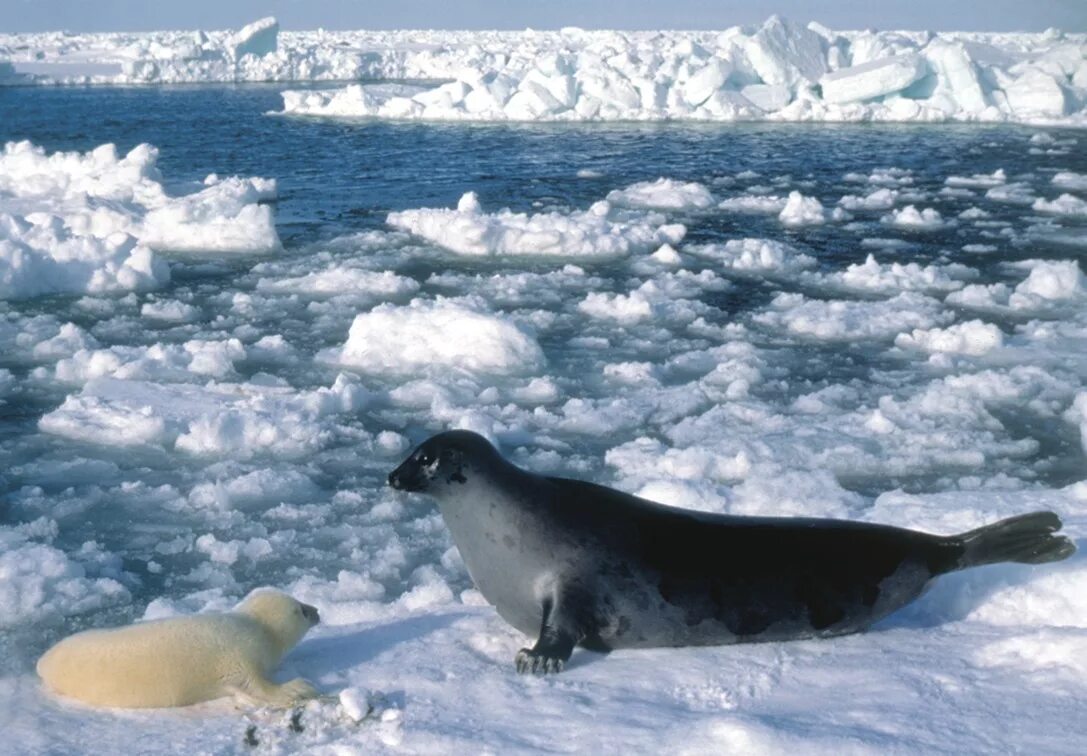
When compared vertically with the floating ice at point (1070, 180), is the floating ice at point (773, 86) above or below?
above

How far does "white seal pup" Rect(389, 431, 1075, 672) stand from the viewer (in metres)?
2.97

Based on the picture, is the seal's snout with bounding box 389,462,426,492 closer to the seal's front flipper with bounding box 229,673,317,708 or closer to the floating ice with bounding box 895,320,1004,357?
the seal's front flipper with bounding box 229,673,317,708

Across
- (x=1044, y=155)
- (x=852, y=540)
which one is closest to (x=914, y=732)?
(x=852, y=540)

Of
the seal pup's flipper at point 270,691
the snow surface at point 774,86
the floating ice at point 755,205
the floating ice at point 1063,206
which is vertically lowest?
the floating ice at point 755,205

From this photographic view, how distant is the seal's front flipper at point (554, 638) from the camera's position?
2.68 m

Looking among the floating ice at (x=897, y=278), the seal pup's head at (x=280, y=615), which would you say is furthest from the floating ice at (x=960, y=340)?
the seal pup's head at (x=280, y=615)

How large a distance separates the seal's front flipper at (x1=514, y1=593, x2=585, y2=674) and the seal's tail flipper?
3.57 feet

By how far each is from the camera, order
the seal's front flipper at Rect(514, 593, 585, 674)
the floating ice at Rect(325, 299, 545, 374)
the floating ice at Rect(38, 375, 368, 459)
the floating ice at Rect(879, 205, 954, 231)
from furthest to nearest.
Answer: the floating ice at Rect(879, 205, 954, 231), the floating ice at Rect(325, 299, 545, 374), the floating ice at Rect(38, 375, 368, 459), the seal's front flipper at Rect(514, 593, 585, 674)

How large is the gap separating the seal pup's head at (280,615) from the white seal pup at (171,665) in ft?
0.12

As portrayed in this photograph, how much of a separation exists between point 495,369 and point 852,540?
3.68 meters

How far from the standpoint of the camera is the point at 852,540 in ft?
10.2

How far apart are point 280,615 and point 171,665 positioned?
33 centimetres

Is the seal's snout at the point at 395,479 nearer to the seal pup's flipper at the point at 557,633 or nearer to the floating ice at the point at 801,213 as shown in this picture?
the seal pup's flipper at the point at 557,633

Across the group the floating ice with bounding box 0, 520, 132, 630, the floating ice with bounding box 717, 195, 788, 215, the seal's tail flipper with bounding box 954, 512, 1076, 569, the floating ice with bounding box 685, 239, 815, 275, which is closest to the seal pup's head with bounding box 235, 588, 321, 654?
the floating ice with bounding box 0, 520, 132, 630
